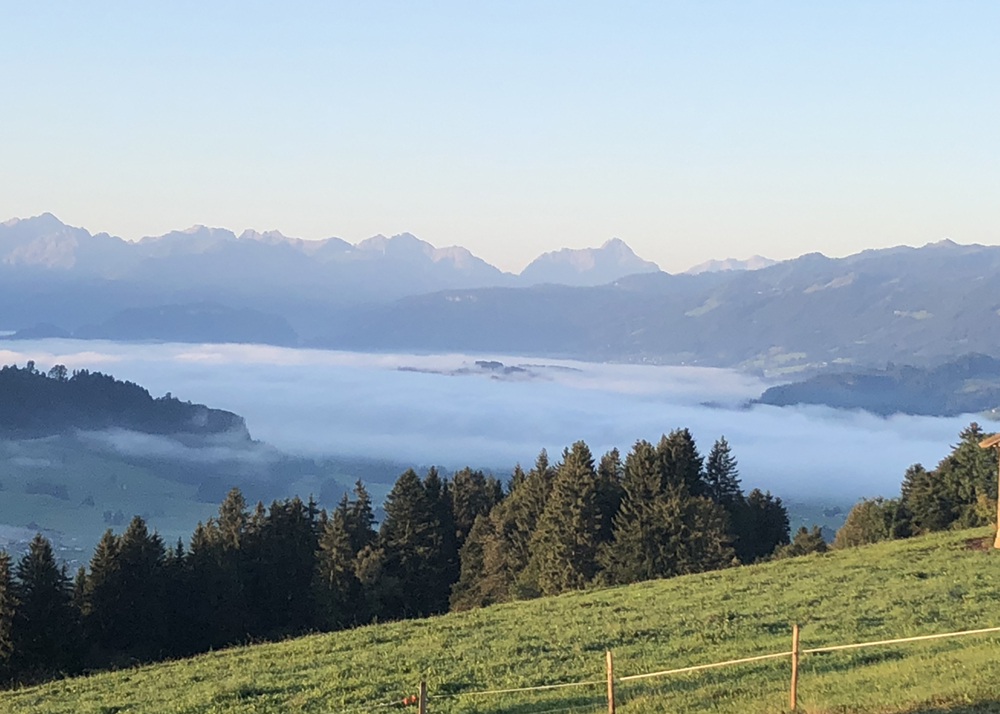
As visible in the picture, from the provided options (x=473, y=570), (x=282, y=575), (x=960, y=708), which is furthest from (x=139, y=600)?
(x=960, y=708)

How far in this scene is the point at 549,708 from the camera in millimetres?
19062

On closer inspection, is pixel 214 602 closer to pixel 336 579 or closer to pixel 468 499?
pixel 336 579

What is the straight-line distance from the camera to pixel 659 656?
23641 mm

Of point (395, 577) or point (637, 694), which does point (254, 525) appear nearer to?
point (395, 577)

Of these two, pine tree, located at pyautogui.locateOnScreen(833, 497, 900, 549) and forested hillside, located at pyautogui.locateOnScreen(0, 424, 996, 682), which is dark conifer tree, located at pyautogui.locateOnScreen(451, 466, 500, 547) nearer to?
forested hillside, located at pyautogui.locateOnScreen(0, 424, 996, 682)

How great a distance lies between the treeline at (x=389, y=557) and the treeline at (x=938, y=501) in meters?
8.38

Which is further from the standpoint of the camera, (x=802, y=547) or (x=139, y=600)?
(x=802, y=547)

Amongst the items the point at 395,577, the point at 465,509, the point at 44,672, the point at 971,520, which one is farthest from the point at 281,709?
the point at 465,509

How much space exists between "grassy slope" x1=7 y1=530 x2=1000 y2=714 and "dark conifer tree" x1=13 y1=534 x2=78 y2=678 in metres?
24.8

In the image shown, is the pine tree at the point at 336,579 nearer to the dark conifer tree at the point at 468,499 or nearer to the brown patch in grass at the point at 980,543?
the dark conifer tree at the point at 468,499

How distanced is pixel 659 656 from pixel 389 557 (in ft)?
193

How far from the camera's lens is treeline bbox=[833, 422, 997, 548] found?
2734 inches

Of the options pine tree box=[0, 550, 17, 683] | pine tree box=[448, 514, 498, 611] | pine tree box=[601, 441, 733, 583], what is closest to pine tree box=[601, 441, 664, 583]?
pine tree box=[601, 441, 733, 583]

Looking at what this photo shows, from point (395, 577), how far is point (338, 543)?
17.4ft
